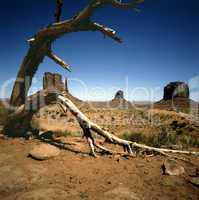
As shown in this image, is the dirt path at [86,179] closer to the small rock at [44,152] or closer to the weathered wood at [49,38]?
the small rock at [44,152]

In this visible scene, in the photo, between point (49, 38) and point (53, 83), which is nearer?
point (49, 38)

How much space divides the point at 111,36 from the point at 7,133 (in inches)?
207

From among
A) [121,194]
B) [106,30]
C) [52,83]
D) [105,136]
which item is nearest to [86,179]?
[121,194]

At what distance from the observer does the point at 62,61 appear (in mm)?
8125

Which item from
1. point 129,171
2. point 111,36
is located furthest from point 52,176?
point 111,36

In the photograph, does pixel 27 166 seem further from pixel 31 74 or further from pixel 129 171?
pixel 31 74

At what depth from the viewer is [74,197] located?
142 inches

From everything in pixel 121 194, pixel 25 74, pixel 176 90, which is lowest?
pixel 121 194

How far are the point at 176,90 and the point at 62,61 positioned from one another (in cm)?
6523

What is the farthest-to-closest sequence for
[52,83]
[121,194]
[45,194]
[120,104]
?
[120,104] → [52,83] → [121,194] → [45,194]

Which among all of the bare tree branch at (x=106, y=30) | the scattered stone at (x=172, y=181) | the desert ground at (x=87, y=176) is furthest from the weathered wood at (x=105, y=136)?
the bare tree branch at (x=106, y=30)

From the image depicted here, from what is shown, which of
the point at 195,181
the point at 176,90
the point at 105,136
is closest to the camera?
the point at 195,181

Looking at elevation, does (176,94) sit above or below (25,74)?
above

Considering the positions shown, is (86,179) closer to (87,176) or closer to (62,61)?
(87,176)
